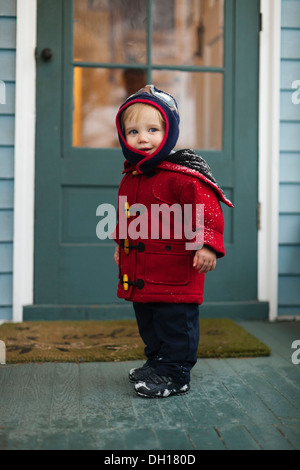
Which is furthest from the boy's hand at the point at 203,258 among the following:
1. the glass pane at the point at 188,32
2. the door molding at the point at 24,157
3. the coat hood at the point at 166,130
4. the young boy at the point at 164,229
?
the glass pane at the point at 188,32

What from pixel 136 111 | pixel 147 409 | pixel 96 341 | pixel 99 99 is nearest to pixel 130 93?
pixel 99 99

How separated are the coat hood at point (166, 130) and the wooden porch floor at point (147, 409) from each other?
759 mm

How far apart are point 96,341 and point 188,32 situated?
167cm

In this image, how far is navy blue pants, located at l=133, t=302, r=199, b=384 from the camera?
1.88m

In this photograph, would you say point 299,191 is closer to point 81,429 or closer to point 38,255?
point 38,255

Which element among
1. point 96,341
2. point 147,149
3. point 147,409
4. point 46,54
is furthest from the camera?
point 46,54

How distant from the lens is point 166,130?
1.82m

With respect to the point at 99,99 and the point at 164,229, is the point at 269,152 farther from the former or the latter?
the point at 164,229

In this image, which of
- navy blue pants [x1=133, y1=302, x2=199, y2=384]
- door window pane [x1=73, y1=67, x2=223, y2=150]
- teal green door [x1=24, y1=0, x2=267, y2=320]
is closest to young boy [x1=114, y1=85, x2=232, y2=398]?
navy blue pants [x1=133, y1=302, x2=199, y2=384]

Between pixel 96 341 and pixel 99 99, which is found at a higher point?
pixel 99 99

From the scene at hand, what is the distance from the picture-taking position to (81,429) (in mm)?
1578

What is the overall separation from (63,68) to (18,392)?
1674mm
